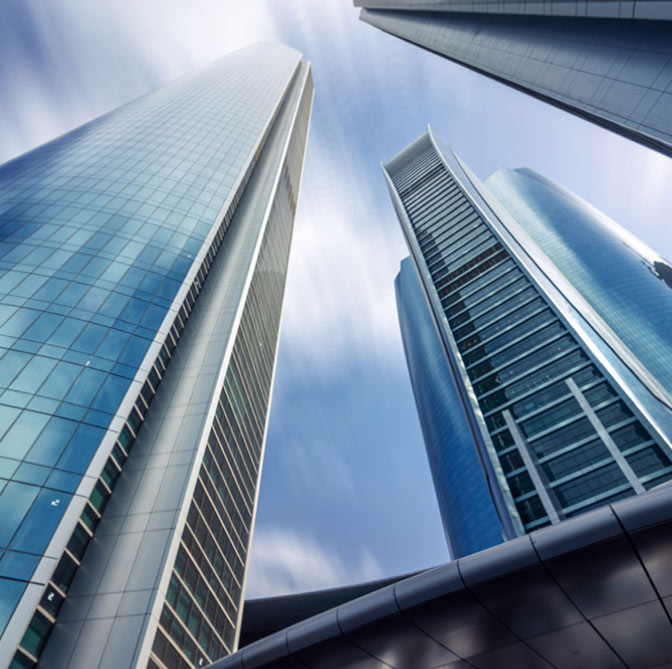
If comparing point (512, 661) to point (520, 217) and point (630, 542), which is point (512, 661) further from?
point (520, 217)

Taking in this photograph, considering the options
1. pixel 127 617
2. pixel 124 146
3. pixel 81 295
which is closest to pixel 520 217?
pixel 124 146

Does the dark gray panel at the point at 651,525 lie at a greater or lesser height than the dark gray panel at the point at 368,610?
greater

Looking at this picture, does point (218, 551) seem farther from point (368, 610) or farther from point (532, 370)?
point (532, 370)

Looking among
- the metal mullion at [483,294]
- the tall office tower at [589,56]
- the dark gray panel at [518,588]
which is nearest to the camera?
the dark gray panel at [518,588]

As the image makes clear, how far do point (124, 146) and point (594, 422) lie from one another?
7198 cm


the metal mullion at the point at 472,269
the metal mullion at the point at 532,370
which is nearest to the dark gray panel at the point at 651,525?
the metal mullion at the point at 532,370

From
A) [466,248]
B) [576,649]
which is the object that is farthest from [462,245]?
[576,649]

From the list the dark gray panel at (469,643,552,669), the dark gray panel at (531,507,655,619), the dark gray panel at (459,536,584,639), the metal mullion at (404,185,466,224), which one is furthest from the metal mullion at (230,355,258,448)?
the metal mullion at (404,185,466,224)

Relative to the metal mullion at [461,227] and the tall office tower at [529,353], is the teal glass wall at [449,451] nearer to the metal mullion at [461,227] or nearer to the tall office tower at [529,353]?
the tall office tower at [529,353]

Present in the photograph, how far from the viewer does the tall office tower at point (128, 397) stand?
77.2ft

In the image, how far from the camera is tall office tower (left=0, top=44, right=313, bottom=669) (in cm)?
2353

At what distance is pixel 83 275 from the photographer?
37281mm

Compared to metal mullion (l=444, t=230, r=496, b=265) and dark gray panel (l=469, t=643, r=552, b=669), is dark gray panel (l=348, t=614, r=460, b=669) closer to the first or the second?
dark gray panel (l=469, t=643, r=552, b=669)

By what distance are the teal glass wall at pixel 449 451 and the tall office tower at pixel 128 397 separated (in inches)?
2247
